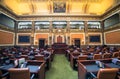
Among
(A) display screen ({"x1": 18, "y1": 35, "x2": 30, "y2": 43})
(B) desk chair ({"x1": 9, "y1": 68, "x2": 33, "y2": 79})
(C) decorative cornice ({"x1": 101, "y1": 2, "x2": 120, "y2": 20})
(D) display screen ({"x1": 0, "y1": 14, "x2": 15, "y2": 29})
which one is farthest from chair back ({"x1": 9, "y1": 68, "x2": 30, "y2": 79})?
(A) display screen ({"x1": 18, "y1": 35, "x2": 30, "y2": 43})

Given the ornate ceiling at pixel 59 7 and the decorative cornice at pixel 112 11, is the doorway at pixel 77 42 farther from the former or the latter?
the decorative cornice at pixel 112 11

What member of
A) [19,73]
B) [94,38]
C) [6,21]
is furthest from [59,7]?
[19,73]

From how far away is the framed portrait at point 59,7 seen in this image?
18500mm

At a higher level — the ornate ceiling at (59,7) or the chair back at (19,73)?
the ornate ceiling at (59,7)

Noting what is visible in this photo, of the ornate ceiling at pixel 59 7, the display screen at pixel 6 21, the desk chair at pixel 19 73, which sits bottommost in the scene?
the desk chair at pixel 19 73

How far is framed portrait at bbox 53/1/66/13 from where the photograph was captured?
60.7 feet

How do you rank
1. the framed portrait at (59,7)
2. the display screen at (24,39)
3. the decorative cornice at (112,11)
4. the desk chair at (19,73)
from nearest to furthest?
the desk chair at (19,73)
the decorative cornice at (112,11)
the framed portrait at (59,7)
the display screen at (24,39)

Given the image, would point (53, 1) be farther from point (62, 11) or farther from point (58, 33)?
point (58, 33)

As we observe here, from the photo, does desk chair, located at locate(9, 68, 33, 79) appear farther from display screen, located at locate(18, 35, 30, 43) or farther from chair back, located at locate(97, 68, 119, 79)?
display screen, located at locate(18, 35, 30, 43)

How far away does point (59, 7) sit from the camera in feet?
61.7

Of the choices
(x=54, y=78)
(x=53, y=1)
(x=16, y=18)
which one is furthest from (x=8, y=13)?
(x=54, y=78)

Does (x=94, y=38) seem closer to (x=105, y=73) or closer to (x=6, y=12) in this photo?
(x=6, y=12)

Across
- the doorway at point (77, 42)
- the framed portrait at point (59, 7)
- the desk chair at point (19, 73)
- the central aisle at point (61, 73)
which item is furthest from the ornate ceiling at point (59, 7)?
the desk chair at point (19, 73)

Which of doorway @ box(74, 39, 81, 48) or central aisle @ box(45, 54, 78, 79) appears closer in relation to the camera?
central aisle @ box(45, 54, 78, 79)
